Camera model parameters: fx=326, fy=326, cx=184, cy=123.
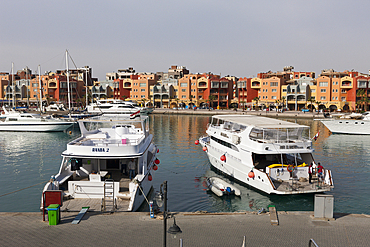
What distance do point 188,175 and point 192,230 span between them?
48.8 feet

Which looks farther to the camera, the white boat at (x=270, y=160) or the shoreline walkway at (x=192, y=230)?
the white boat at (x=270, y=160)

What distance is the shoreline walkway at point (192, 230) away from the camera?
487 inches

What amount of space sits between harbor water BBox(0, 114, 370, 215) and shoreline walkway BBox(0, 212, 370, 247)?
4882mm

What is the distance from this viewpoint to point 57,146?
43531 mm

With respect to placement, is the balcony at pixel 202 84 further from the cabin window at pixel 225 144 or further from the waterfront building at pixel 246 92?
the cabin window at pixel 225 144

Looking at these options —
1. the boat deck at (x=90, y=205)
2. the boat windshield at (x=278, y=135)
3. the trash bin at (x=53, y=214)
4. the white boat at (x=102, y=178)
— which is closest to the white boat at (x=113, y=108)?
the boat windshield at (x=278, y=135)

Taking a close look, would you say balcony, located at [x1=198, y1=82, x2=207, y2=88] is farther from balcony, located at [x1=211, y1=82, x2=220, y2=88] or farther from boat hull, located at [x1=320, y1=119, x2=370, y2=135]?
boat hull, located at [x1=320, y1=119, x2=370, y2=135]

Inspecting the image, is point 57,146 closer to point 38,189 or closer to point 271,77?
point 38,189

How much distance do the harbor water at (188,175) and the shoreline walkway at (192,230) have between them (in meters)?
4.88

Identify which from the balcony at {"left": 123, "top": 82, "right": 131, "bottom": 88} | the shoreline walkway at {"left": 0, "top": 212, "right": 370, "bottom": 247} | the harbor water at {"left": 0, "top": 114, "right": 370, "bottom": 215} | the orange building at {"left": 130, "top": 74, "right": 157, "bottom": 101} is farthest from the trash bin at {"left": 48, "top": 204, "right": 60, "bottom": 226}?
the balcony at {"left": 123, "top": 82, "right": 131, "bottom": 88}

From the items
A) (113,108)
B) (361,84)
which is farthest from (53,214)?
(361,84)

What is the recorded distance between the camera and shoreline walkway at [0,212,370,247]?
12367 millimetres

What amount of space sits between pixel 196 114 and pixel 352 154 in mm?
66645

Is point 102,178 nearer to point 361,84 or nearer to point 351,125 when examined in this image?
point 351,125
